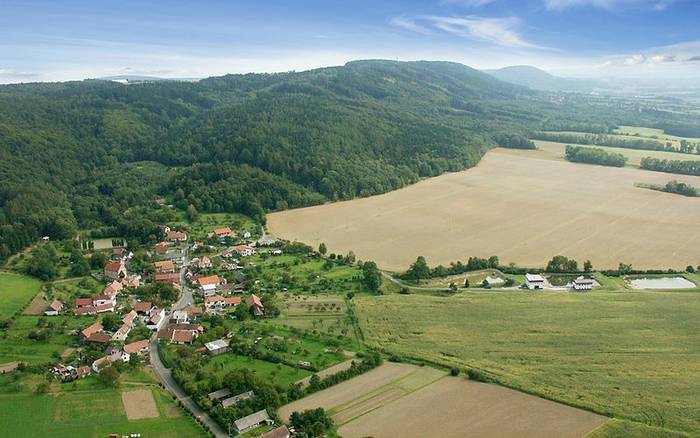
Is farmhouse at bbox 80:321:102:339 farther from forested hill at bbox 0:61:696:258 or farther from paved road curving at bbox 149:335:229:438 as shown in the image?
forested hill at bbox 0:61:696:258

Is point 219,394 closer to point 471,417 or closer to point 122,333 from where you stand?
point 122,333

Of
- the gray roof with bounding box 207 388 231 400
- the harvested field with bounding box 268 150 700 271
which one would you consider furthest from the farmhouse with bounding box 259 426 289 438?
the harvested field with bounding box 268 150 700 271

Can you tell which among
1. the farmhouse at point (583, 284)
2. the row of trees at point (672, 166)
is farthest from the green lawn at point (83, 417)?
the row of trees at point (672, 166)

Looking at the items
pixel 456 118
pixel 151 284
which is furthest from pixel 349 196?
pixel 456 118

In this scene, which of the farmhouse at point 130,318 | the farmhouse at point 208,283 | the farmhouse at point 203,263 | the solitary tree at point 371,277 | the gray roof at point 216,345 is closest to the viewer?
the gray roof at point 216,345

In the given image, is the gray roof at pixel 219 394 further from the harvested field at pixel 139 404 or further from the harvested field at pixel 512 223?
the harvested field at pixel 512 223

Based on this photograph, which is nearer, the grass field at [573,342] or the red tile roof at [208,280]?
the grass field at [573,342]
